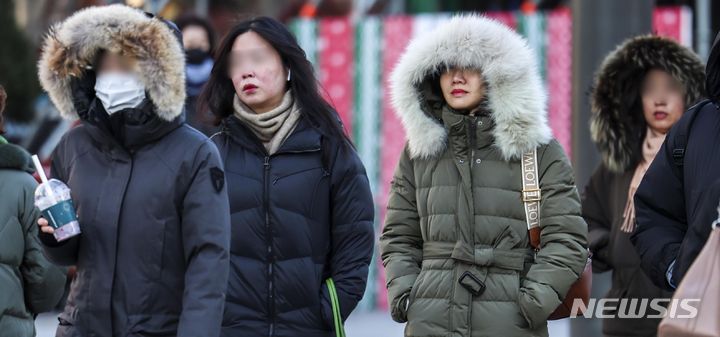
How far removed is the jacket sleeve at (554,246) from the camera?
5695mm

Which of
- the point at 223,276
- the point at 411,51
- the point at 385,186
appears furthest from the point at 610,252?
the point at 385,186

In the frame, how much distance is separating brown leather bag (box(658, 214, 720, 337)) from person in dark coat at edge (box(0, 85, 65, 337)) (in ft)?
9.00

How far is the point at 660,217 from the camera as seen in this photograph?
535 cm

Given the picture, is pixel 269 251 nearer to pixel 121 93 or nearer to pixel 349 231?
pixel 349 231

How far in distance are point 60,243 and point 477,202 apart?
5.21ft

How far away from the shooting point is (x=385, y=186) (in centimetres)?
1370

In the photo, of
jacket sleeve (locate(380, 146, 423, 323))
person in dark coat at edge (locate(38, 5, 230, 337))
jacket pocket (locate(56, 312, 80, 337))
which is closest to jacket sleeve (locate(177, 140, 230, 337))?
person in dark coat at edge (locate(38, 5, 230, 337))

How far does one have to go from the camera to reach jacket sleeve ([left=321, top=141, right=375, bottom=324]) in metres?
6.03

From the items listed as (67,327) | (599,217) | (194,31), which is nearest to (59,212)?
(67,327)

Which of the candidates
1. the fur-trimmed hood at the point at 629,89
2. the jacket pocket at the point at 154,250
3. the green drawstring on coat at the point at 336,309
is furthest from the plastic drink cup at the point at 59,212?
the fur-trimmed hood at the point at 629,89

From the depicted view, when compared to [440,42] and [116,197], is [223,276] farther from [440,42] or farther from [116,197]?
[440,42]

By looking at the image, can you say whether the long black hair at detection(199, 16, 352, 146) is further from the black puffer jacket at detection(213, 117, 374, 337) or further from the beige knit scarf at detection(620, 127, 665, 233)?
the beige knit scarf at detection(620, 127, 665, 233)

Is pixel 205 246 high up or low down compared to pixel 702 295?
up

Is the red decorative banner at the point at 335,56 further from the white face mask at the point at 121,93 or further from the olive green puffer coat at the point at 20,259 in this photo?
the white face mask at the point at 121,93
